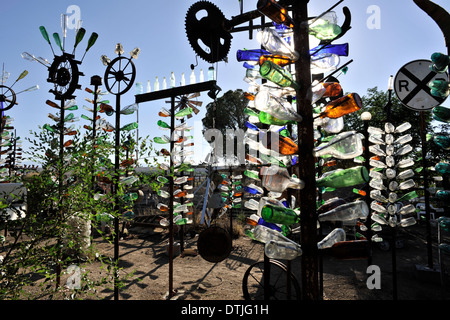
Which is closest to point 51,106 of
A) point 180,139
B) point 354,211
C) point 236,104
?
point 180,139

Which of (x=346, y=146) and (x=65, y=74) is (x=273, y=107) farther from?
(x=65, y=74)

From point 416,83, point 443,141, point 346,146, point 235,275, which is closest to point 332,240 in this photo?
point 346,146

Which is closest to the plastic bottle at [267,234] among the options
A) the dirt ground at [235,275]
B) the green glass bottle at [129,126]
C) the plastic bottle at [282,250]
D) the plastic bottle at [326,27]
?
the plastic bottle at [282,250]

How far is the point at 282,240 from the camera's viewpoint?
1410 mm

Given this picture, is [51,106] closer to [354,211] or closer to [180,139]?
[180,139]

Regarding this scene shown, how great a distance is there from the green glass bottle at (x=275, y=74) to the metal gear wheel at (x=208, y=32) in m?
1.19

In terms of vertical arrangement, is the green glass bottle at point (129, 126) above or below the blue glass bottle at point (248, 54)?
below

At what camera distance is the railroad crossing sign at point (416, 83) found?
2.81m

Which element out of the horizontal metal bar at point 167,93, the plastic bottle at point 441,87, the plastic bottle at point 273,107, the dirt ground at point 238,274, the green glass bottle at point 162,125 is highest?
the horizontal metal bar at point 167,93

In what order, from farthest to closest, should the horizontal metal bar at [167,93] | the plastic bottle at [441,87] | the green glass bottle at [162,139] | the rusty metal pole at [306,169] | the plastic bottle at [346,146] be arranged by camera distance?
the green glass bottle at [162,139]
the horizontal metal bar at [167,93]
the plastic bottle at [441,87]
the rusty metal pole at [306,169]
the plastic bottle at [346,146]

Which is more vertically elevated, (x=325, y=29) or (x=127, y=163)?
(x=325, y=29)

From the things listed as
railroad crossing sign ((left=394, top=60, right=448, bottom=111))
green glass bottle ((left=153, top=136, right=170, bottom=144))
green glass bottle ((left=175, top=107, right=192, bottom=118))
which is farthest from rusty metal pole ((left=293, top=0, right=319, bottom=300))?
green glass bottle ((left=153, top=136, right=170, bottom=144))

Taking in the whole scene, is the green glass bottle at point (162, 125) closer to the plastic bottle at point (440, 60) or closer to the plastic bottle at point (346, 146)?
the plastic bottle at point (346, 146)
